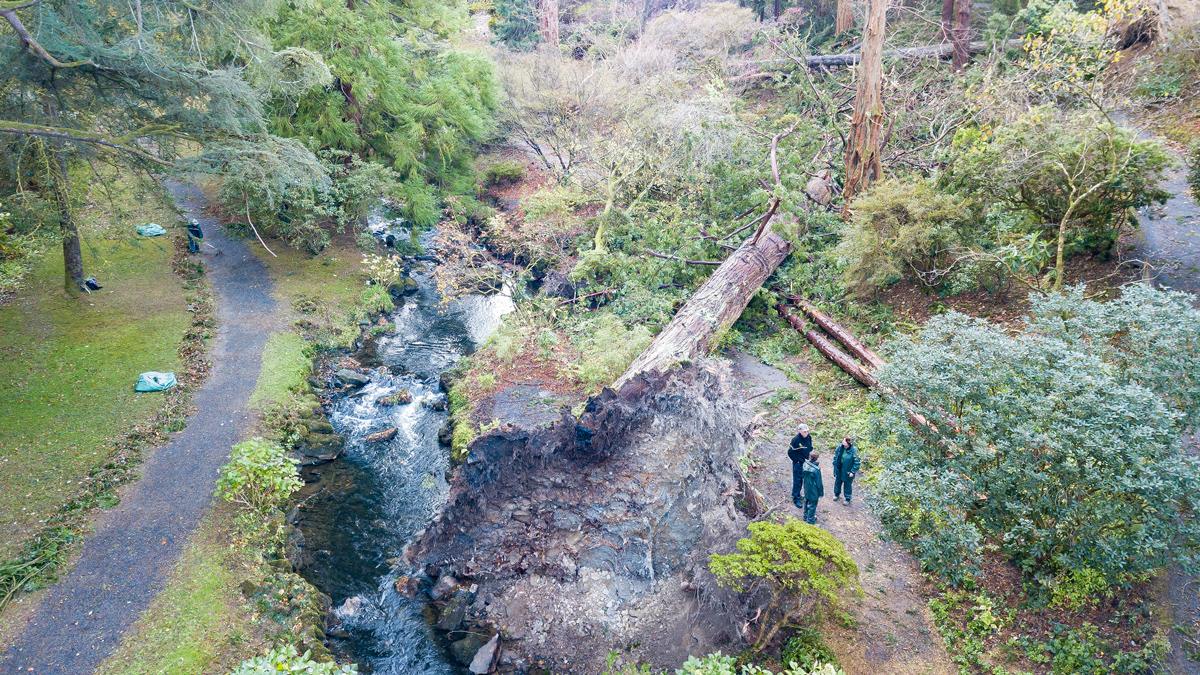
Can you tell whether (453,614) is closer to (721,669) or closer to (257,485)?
(257,485)

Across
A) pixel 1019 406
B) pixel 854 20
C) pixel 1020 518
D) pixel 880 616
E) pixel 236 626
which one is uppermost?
pixel 854 20

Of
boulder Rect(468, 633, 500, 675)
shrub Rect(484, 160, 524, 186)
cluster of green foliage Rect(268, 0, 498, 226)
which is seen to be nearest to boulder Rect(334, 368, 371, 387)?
cluster of green foliage Rect(268, 0, 498, 226)

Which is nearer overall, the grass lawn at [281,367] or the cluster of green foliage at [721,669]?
the cluster of green foliage at [721,669]

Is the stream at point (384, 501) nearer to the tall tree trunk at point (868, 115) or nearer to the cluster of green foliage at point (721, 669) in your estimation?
the cluster of green foliage at point (721, 669)

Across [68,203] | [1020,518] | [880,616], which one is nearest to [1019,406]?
[1020,518]

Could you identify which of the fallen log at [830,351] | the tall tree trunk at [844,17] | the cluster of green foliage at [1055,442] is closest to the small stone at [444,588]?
the cluster of green foliage at [1055,442]

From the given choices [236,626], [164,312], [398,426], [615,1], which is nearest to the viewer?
[236,626]

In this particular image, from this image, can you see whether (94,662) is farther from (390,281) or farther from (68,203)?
(390,281)
